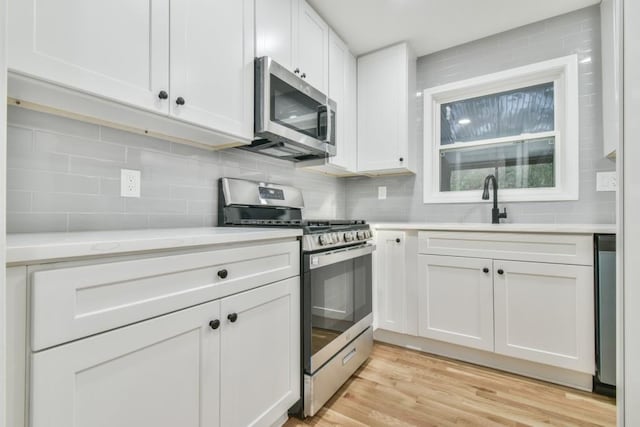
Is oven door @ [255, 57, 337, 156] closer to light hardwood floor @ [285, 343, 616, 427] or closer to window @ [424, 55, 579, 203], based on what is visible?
window @ [424, 55, 579, 203]

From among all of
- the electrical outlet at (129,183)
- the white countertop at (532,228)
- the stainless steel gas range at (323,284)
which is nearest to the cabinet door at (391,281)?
the white countertop at (532,228)

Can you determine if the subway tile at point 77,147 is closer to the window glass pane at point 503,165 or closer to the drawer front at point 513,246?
the drawer front at point 513,246

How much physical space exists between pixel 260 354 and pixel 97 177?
3.23 feet

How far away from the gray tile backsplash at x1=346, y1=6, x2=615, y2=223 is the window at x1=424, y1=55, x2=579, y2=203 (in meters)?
0.06

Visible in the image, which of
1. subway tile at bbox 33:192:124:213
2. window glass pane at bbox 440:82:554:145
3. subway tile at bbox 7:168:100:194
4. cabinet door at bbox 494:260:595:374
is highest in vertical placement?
window glass pane at bbox 440:82:554:145

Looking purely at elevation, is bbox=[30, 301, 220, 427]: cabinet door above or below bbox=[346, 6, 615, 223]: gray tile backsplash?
below

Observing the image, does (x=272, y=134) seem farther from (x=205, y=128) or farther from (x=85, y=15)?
(x=85, y=15)

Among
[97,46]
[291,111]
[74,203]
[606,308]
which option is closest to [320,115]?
[291,111]

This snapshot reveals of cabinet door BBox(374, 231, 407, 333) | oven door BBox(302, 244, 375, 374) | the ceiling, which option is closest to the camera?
oven door BBox(302, 244, 375, 374)

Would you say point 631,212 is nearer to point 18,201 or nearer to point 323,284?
point 323,284

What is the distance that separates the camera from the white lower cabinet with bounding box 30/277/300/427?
70 centimetres

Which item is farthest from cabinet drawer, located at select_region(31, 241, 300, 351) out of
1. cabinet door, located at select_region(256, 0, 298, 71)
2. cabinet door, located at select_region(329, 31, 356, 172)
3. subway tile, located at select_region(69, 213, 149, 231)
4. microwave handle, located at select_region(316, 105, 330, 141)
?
cabinet door, located at select_region(329, 31, 356, 172)

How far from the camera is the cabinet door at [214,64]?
4.12 ft

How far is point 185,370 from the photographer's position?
37.6 inches
